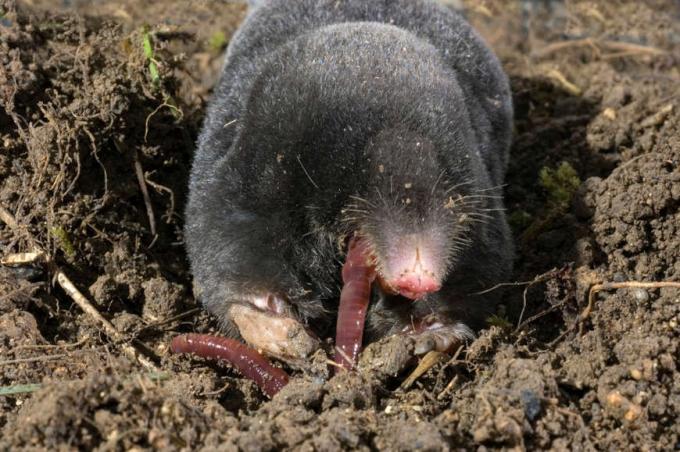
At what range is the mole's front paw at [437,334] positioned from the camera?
93.9 inches

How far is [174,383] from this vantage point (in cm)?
230

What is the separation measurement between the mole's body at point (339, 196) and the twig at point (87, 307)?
0.98 feet

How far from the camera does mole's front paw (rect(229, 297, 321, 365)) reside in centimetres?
242

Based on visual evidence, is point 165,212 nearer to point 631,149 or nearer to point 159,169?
point 159,169

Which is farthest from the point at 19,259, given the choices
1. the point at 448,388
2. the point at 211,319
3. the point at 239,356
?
the point at 448,388

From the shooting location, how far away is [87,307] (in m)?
2.71

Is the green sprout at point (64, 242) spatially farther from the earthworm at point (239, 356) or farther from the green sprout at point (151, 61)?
the green sprout at point (151, 61)

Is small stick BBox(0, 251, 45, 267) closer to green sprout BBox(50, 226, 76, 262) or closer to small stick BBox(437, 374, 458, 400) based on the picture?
green sprout BBox(50, 226, 76, 262)

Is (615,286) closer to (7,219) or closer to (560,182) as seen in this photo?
(560,182)

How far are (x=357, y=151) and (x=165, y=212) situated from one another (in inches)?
49.4

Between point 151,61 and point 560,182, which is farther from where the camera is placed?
point 560,182

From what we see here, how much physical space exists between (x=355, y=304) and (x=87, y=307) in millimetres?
993

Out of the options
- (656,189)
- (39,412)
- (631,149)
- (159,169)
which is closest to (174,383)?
(39,412)

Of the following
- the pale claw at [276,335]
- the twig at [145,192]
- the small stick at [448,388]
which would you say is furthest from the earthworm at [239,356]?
the twig at [145,192]
